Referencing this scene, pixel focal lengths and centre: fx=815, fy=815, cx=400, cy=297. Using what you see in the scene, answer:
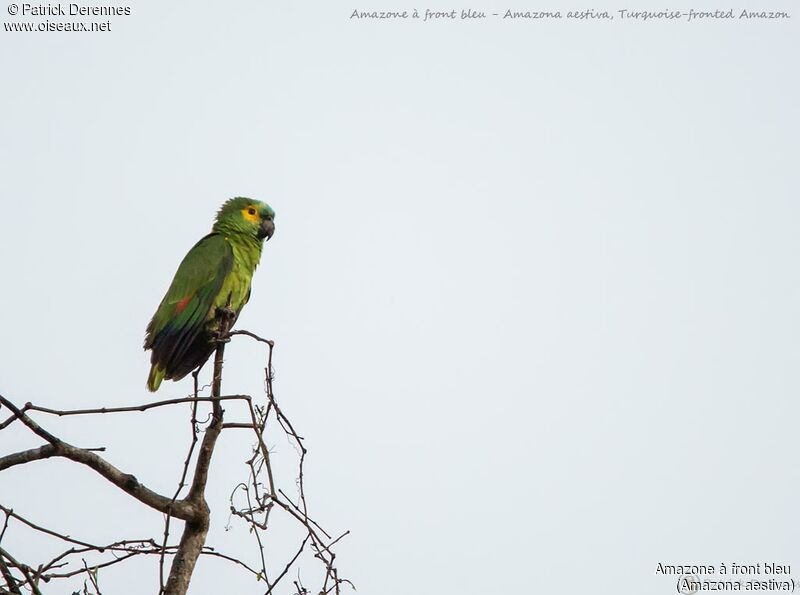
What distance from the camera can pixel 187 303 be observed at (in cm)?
612

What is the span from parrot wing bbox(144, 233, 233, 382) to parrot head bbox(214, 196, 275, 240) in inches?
19.0

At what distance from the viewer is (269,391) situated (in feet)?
10.7

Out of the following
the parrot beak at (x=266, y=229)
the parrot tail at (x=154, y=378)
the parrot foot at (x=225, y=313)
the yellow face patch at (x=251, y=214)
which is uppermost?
the yellow face patch at (x=251, y=214)

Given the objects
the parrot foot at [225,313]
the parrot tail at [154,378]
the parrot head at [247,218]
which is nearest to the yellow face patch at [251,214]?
the parrot head at [247,218]

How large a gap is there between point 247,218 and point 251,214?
6cm

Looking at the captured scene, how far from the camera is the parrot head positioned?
23.5 ft

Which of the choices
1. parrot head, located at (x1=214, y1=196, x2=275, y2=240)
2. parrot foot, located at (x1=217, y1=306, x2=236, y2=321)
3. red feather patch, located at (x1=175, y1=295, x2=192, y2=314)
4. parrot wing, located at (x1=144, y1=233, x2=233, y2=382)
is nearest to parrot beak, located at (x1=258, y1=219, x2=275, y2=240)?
parrot head, located at (x1=214, y1=196, x2=275, y2=240)

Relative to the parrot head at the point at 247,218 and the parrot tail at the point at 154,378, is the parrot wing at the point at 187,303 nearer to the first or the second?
the parrot tail at the point at 154,378

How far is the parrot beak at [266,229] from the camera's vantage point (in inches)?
285

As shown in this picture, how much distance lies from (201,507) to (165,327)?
9.30 ft

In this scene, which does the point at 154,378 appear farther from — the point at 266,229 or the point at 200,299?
the point at 266,229

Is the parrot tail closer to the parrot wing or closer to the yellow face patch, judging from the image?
the parrot wing

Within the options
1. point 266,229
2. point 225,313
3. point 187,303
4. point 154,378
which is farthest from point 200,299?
point 266,229

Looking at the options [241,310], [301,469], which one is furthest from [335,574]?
[241,310]
